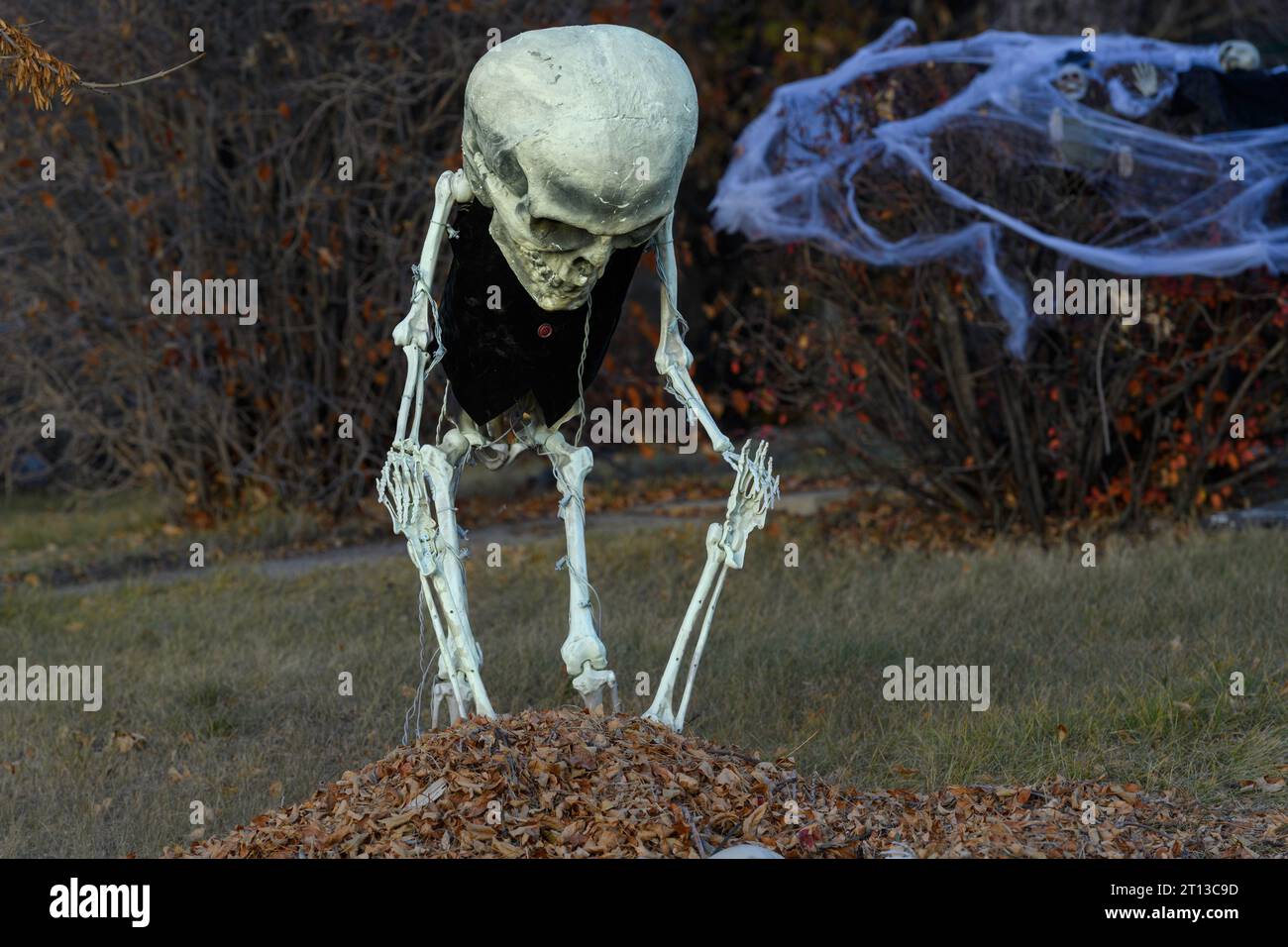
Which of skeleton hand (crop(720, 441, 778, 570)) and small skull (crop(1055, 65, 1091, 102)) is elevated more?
small skull (crop(1055, 65, 1091, 102))

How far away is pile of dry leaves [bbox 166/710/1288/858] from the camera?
13.4 feet

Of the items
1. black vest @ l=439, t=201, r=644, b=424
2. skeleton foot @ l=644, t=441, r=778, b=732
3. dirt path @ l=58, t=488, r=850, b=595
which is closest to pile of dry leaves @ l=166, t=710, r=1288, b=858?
skeleton foot @ l=644, t=441, r=778, b=732

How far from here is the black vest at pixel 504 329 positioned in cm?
490

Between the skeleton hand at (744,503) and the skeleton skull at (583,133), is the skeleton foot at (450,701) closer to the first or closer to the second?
the skeleton hand at (744,503)

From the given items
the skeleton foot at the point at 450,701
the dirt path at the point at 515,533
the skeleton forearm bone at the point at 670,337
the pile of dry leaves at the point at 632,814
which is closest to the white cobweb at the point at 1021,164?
the dirt path at the point at 515,533

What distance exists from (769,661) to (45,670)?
3.36m

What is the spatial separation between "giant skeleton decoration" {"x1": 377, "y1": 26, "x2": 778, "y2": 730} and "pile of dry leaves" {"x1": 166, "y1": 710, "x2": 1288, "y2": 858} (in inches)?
10.8

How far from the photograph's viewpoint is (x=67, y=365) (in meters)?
10.9

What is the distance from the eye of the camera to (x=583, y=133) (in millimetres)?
4234

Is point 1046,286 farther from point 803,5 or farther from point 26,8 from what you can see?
point 803,5

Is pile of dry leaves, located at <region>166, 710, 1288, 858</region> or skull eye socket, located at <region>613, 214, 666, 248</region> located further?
skull eye socket, located at <region>613, 214, 666, 248</region>

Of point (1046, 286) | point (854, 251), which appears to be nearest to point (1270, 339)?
point (1046, 286)

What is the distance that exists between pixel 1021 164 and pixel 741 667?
144 inches

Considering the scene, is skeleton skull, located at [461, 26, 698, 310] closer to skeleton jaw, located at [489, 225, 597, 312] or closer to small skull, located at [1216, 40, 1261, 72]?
skeleton jaw, located at [489, 225, 597, 312]
